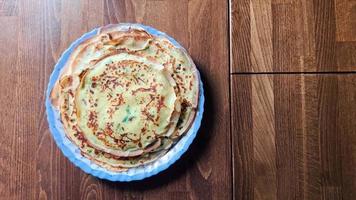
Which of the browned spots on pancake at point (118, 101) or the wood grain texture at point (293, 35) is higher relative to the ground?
the wood grain texture at point (293, 35)

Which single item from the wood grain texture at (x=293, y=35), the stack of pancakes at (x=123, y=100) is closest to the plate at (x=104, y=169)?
the stack of pancakes at (x=123, y=100)

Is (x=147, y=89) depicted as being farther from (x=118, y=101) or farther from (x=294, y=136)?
(x=294, y=136)

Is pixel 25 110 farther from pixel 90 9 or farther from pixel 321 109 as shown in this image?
pixel 321 109

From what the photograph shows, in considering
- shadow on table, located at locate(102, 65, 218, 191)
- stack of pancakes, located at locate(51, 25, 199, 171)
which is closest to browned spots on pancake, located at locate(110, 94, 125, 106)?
stack of pancakes, located at locate(51, 25, 199, 171)

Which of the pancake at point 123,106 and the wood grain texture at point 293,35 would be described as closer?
the pancake at point 123,106

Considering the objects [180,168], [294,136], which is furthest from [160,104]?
[294,136]

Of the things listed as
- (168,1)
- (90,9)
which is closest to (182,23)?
(168,1)

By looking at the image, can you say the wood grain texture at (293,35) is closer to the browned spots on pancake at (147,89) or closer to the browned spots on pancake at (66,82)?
the browned spots on pancake at (147,89)

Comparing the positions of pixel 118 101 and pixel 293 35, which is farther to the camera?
pixel 293 35
